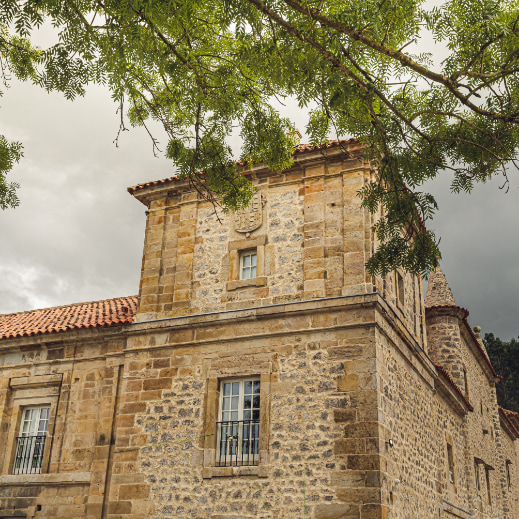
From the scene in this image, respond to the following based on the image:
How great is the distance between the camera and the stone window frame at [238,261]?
1302 cm

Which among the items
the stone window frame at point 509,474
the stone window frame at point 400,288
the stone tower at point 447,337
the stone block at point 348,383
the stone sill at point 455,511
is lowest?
the stone sill at point 455,511

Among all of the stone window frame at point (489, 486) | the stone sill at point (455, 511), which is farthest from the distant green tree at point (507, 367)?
the stone sill at point (455, 511)

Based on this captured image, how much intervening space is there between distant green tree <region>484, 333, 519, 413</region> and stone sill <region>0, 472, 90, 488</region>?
44407 mm

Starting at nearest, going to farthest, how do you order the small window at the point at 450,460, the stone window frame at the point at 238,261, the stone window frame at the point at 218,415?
the stone window frame at the point at 218,415
the stone window frame at the point at 238,261
the small window at the point at 450,460

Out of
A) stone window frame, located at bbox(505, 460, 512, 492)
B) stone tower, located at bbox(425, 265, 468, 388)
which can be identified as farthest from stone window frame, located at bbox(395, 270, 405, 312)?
stone window frame, located at bbox(505, 460, 512, 492)

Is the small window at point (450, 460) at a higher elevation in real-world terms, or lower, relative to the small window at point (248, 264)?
lower

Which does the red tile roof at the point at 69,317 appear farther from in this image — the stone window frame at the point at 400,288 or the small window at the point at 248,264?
the stone window frame at the point at 400,288

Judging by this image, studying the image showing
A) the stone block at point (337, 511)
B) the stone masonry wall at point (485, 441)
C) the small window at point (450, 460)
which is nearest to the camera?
the stone block at point (337, 511)

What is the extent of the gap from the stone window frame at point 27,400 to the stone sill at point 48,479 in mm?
322

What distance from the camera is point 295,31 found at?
5812 millimetres

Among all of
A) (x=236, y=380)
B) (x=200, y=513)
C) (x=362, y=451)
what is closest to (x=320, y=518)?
(x=362, y=451)

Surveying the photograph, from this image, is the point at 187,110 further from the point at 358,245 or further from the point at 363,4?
the point at 358,245

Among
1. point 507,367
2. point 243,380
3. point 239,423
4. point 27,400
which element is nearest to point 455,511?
point 239,423

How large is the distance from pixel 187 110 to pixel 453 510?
12941 millimetres
